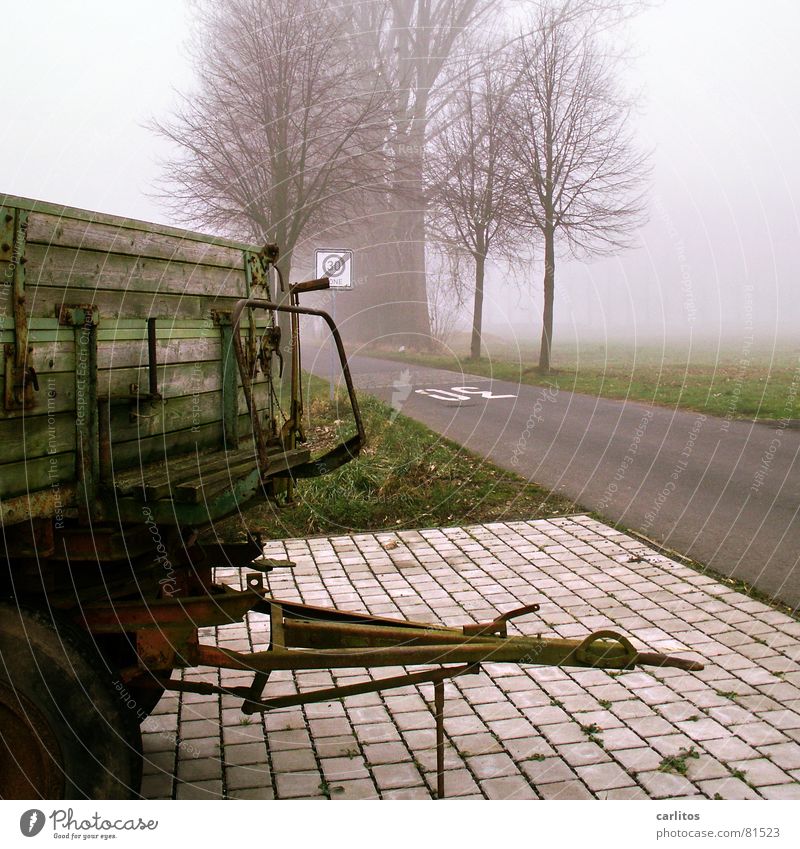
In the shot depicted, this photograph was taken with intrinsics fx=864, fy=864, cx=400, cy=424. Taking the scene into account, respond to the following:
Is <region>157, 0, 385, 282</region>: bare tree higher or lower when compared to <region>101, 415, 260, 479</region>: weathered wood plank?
higher

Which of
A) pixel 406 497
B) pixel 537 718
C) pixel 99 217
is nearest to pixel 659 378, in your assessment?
pixel 406 497

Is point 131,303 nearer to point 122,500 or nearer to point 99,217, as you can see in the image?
point 99,217

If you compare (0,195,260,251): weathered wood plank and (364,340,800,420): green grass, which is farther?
(364,340,800,420): green grass

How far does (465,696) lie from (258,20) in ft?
21.2

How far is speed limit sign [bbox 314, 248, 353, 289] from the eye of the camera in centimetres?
767

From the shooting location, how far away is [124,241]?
2.99 m

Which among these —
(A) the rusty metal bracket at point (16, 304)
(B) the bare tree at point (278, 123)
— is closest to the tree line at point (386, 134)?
(B) the bare tree at point (278, 123)

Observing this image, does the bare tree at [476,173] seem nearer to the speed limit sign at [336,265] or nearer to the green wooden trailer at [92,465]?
the speed limit sign at [336,265]

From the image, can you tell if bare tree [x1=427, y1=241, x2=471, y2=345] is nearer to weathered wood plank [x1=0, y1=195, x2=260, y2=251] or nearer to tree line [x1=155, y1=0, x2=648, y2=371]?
tree line [x1=155, y1=0, x2=648, y2=371]

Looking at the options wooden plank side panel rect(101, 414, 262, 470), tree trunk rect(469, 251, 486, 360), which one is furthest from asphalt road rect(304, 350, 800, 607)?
wooden plank side panel rect(101, 414, 262, 470)

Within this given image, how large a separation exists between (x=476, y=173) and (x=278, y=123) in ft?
10.4

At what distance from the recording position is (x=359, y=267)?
12773 mm

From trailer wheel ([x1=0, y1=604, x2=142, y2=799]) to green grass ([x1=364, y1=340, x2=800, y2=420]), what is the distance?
37.4 ft
